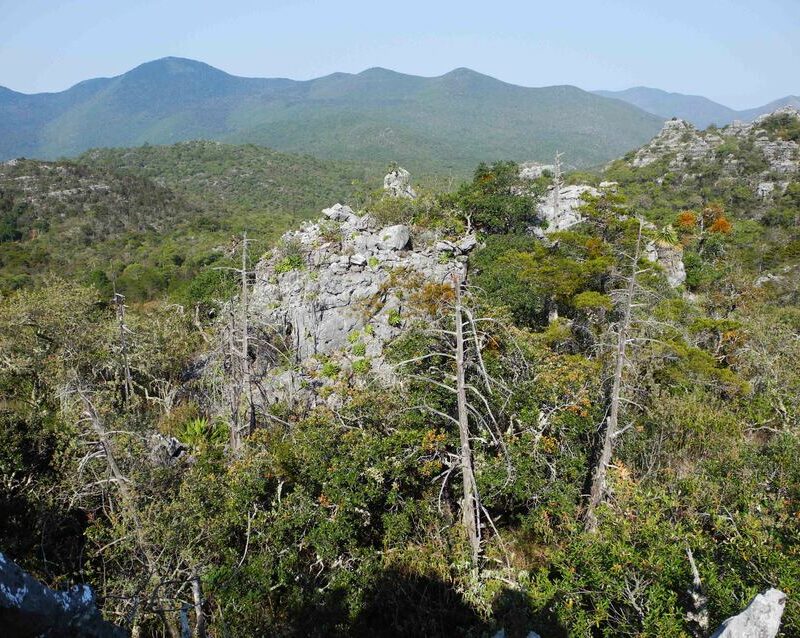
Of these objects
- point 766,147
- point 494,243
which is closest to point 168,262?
point 494,243

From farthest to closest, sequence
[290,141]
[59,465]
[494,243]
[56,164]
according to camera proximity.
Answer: [290,141] < [56,164] < [494,243] < [59,465]

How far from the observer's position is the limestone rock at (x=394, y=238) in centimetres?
2205

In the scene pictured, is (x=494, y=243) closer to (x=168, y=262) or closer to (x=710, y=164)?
(x=168, y=262)

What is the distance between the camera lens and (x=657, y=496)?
25.6 ft

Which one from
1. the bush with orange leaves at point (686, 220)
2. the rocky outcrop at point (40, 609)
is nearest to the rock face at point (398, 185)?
the bush with orange leaves at point (686, 220)

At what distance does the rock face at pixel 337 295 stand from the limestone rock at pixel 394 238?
1.8 inches

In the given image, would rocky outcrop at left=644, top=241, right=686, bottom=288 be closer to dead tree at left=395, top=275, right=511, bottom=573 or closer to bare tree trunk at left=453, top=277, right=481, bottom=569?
dead tree at left=395, top=275, right=511, bottom=573

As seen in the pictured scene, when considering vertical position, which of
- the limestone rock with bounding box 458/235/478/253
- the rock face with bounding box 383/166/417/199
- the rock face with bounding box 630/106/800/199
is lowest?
the limestone rock with bounding box 458/235/478/253

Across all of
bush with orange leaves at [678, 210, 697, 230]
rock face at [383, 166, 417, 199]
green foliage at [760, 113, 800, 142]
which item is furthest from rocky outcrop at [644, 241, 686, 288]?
green foliage at [760, 113, 800, 142]

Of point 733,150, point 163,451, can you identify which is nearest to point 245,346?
point 163,451

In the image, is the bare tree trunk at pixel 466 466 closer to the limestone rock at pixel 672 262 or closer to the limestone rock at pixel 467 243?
the limestone rock at pixel 467 243

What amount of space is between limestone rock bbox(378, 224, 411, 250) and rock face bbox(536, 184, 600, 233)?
992 centimetres

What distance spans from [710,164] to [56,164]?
9831cm

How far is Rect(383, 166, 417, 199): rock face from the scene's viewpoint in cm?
2875
